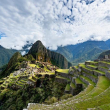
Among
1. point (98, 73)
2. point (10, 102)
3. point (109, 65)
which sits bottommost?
point (10, 102)

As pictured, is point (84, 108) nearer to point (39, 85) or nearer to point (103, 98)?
point (103, 98)

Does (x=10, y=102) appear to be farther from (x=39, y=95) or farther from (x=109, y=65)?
(x=109, y=65)

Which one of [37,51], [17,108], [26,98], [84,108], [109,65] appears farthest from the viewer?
[37,51]

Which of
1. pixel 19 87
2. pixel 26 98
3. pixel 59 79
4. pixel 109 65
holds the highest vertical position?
pixel 109 65

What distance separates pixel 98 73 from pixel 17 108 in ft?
84.5

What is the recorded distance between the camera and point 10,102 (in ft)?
99.3

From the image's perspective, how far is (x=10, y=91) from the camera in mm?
34406

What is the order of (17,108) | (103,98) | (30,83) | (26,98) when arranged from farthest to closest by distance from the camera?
1. (30,83)
2. (26,98)
3. (17,108)
4. (103,98)

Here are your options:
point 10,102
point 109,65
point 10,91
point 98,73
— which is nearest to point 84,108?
point 98,73

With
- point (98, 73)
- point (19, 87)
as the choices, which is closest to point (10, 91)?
point (19, 87)

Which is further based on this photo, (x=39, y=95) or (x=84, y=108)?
(x=39, y=95)

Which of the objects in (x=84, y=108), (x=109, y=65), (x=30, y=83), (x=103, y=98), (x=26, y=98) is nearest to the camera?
(x=84, y=108)

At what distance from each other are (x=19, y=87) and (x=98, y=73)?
2936cm

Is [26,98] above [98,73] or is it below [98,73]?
below
